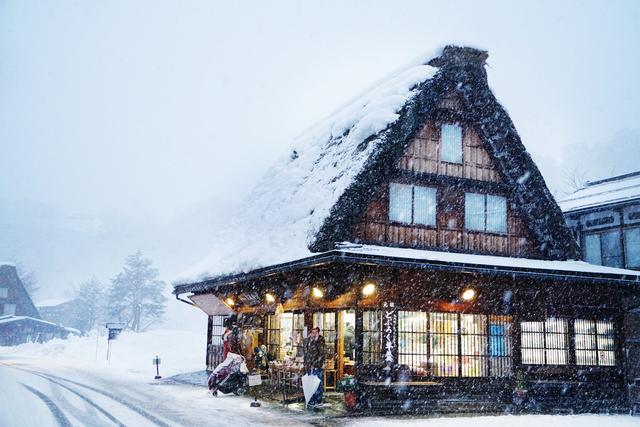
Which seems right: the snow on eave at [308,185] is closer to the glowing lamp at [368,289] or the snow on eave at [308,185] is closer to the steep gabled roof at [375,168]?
the steep gabled roof at [375,168]

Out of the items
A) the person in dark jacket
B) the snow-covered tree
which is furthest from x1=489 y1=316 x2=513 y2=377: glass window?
the snow-covered tree

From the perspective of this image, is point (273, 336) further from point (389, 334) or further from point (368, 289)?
point (368, 289)

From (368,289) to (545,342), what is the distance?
229 inches

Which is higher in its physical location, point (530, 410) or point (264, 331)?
point (264, 331)

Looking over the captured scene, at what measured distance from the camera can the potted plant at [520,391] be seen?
1469 centimetres

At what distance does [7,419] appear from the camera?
1062 centimetres

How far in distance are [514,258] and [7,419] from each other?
1312cm

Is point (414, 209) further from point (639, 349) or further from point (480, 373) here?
point (639, 349)

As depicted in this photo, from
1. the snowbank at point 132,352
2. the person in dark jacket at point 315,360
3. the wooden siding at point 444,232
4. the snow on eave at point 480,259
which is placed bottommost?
the snowbank at point 132,352

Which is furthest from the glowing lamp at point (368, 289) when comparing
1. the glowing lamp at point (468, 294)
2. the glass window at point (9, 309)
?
the glass window at point (9, 309)

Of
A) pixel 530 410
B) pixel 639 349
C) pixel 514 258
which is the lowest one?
pixel 530 410

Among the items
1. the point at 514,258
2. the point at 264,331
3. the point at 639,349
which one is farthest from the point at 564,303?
the point at 264,331

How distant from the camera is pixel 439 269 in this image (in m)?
13.7

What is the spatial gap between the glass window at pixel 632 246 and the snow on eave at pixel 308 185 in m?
10.1
